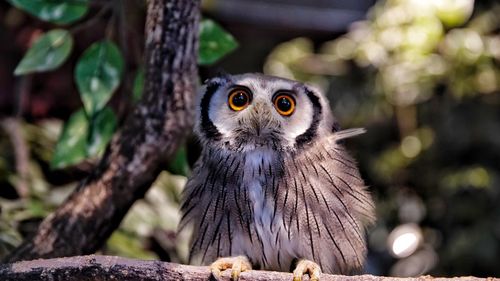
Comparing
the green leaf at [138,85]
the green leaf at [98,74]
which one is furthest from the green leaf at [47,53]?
the green leaf at [138,85]

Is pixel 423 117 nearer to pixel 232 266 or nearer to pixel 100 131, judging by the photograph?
pixel 100 131

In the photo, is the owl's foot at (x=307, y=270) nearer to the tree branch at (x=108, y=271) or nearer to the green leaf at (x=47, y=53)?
the tree branch at (x=108, y=271)

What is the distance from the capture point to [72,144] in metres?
1.85

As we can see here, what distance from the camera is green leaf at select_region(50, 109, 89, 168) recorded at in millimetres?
1821

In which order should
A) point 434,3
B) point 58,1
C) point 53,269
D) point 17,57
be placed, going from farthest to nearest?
point 17,57
point 434,3
point 58,1
point 53,269

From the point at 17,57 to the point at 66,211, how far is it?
56.5 inches

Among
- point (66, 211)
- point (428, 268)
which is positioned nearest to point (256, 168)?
point (66, 211)

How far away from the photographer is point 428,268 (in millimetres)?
3064

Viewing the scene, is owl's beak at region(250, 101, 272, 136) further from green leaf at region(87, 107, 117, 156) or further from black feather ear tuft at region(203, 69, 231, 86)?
green leaf at region(87, 107, 117, 156)

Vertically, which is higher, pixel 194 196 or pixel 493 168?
pixel 493 168

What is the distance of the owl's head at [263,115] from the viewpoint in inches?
65.4

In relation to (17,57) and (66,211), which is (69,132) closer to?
(66,211)

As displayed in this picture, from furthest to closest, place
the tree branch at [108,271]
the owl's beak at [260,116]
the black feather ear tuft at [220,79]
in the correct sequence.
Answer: the black feather ear tuft at [220,79] → the owl's beak at [260,116] → the tree branch at [108,271]

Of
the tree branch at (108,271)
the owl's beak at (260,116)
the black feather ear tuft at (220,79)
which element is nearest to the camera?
the tree branch at (108,271)
